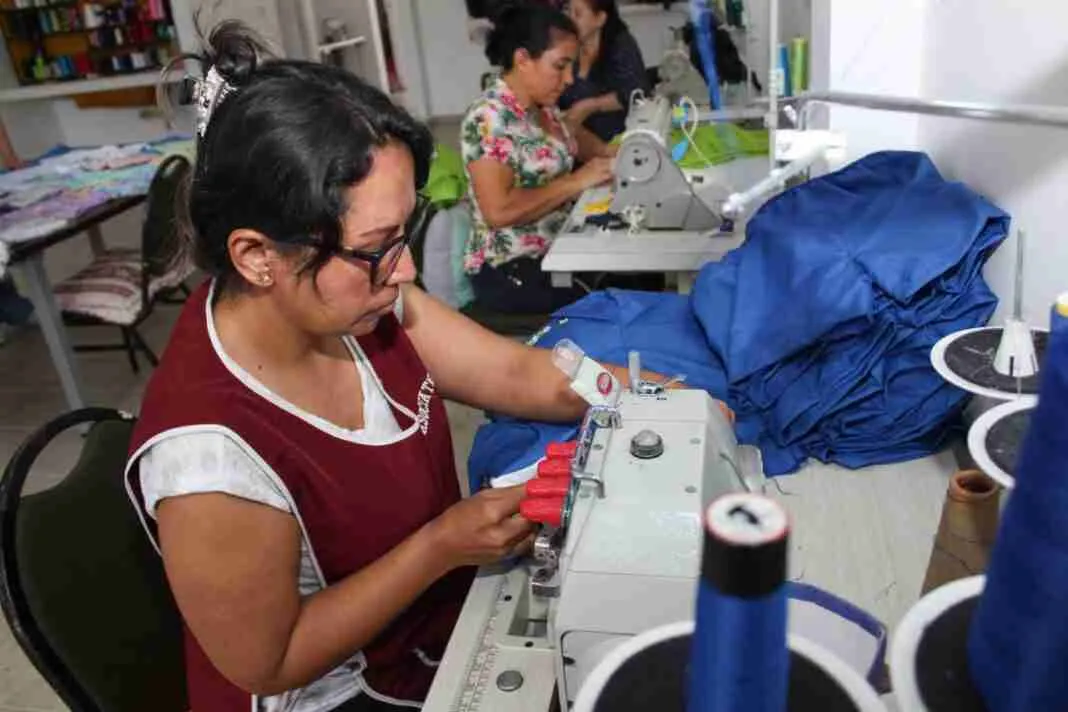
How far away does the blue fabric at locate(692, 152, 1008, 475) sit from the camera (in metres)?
1.28

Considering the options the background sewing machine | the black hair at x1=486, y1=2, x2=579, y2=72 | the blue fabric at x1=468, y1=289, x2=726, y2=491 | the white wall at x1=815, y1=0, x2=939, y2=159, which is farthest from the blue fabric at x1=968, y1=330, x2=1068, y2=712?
the black hair at x1=486, y1=2, x2=579, y2=72

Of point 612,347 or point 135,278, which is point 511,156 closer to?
point 612,347

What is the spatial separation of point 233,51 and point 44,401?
3079 mm

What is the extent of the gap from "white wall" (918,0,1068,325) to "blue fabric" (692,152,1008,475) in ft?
0.18

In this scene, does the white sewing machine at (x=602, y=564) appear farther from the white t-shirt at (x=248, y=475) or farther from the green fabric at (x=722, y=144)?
the green fabric at (x=722, y=144)

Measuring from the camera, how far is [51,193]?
133 inches

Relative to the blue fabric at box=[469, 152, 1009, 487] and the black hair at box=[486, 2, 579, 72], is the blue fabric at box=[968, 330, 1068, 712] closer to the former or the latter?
the blue fabric at box=[469, 152, 1009, 487]

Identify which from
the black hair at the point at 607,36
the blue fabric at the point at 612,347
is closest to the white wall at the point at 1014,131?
the blue fabric at the point at 612,347

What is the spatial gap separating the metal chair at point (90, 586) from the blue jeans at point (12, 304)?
280 cm

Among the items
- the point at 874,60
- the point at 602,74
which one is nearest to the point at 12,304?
the point at 602,74

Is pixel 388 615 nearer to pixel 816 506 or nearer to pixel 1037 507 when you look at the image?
pixel 816 506

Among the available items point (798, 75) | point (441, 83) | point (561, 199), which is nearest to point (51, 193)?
point (561, 199)

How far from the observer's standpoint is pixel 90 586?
3.62ft

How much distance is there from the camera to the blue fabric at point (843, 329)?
4.21 ft
